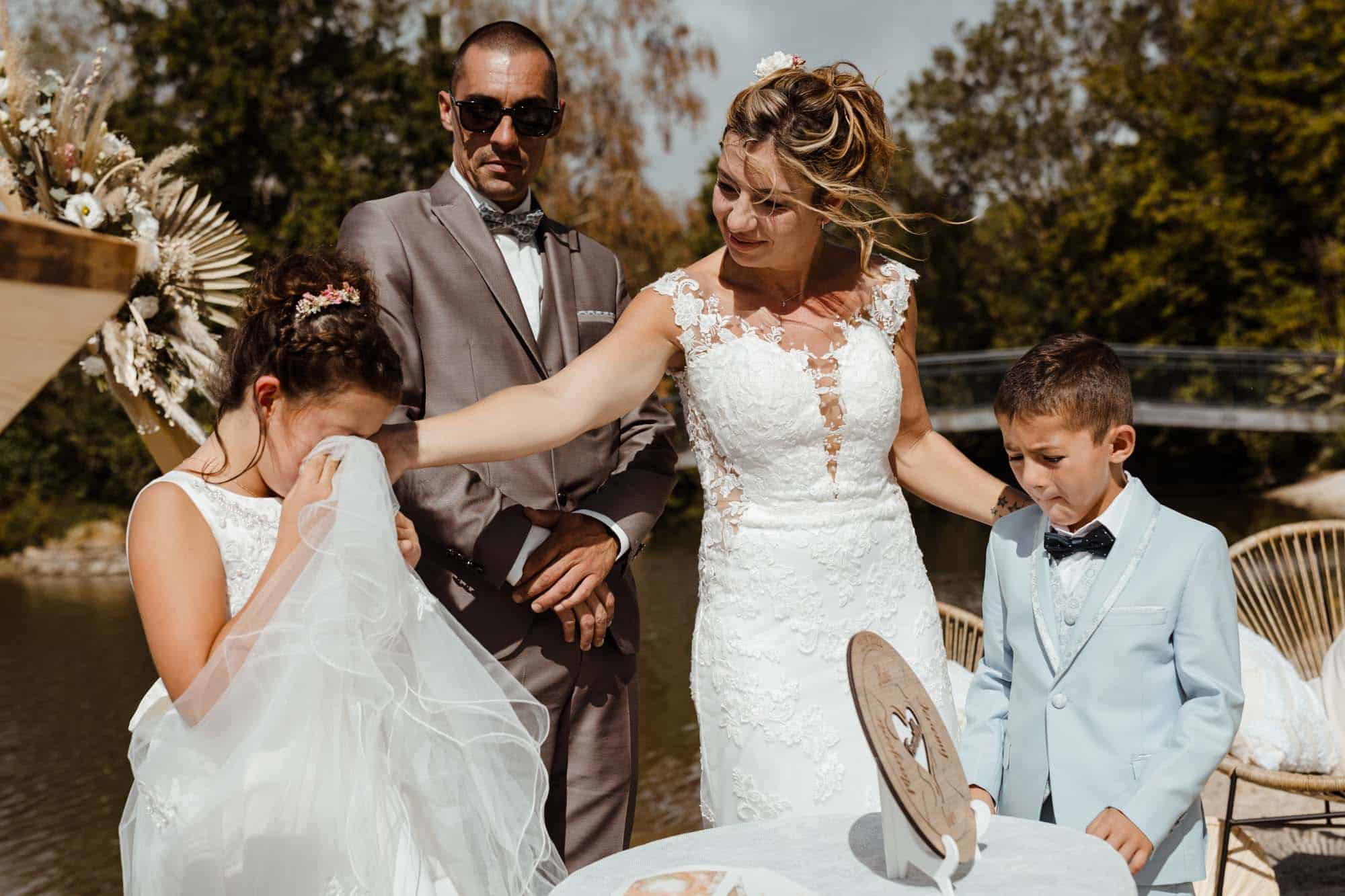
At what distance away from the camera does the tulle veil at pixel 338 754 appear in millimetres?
2074

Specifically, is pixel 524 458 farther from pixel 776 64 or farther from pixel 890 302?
pixel 776 64

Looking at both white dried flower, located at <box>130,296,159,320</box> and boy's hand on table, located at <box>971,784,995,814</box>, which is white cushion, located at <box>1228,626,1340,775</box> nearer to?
boy's hand on table, located at <box>971,784,995,814</box>

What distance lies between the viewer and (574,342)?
3.11m

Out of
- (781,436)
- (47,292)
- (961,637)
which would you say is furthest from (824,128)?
(961,637)

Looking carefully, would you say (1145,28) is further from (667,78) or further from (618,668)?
(618,668)

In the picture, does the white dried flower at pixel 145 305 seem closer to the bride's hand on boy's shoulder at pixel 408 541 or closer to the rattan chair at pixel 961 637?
the bride's hand on boy's shoulder at pixel 408 541

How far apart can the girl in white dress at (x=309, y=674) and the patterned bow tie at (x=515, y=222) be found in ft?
2.11

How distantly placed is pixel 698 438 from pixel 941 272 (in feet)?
85.9

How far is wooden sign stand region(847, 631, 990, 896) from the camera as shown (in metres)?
1.69

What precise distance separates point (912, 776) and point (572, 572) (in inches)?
51.1

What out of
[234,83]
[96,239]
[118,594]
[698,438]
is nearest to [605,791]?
[698,438]

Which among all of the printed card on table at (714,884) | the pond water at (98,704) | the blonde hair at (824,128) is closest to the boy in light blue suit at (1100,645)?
the blonde hair at (824,128)

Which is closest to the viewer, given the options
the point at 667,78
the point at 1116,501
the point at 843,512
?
the point at 1116,501

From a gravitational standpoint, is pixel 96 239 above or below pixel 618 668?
above
